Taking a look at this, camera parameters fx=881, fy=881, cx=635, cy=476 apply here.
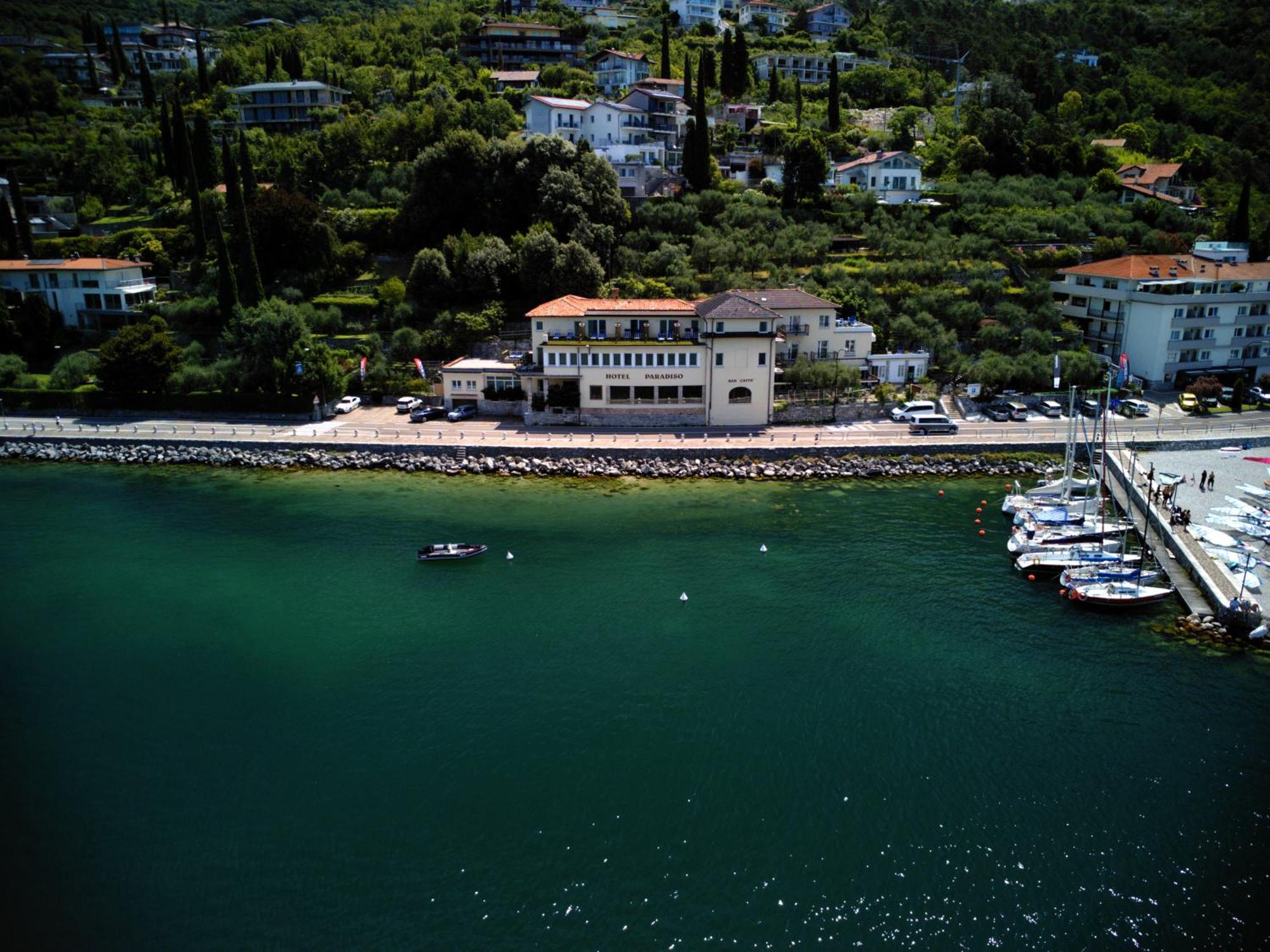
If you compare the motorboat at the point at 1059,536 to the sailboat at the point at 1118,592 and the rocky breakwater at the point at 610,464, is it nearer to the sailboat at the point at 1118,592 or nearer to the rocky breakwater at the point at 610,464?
the sailboat at the point at 1118,592

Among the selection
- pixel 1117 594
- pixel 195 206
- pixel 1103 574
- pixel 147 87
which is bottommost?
pixel 1117 594

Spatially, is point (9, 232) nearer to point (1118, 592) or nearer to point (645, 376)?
point (645, 376)

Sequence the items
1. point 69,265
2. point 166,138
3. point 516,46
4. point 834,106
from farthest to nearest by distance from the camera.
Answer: point 516,46
point 834,106
point 166,138
point 69,265

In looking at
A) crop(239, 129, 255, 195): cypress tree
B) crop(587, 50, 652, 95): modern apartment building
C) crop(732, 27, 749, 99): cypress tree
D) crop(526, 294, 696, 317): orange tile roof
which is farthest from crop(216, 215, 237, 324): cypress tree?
crop(732, 27, 749, 99): cypress tree

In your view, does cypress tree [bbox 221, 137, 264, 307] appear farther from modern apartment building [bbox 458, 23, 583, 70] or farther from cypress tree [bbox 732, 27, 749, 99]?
modern apartment building [bbox 458, 23, 583, 70]

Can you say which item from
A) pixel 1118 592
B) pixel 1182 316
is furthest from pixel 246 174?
pixel 1182 316

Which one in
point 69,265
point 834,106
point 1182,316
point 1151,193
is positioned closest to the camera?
point 1182,316
